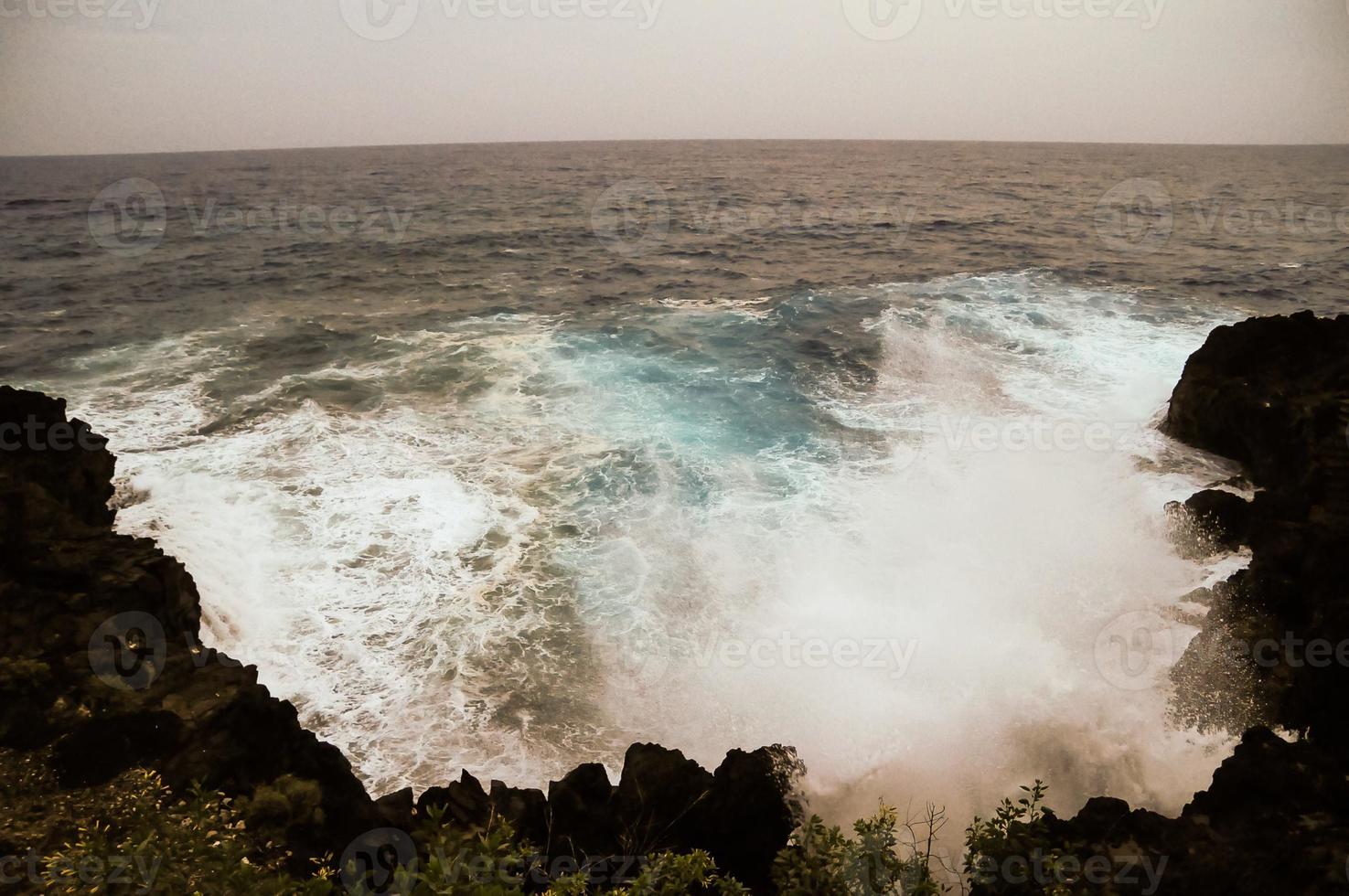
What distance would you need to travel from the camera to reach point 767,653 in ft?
35.2

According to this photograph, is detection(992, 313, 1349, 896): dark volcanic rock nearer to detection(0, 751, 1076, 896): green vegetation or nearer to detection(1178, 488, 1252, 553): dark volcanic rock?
detection(1178, 488, 1252, 553): dark volcanic rock

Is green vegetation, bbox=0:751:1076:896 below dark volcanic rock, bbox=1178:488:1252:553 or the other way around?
below

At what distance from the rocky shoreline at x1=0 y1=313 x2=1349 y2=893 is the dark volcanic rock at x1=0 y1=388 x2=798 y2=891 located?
0.06 feet

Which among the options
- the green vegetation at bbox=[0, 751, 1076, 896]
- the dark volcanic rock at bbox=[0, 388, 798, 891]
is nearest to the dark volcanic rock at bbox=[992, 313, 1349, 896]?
the green vegetation at bbox=[0, 751, 1076, 896]

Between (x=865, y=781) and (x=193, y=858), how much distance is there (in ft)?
23.3

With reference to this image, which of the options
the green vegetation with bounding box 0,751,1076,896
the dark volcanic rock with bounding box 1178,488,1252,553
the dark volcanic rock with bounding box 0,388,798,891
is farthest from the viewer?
the dark volcanic rock with bounding box 1178,488,1252,553

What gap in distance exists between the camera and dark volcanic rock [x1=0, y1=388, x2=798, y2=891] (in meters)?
6.73

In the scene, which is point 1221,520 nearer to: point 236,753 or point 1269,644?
point 1269,644

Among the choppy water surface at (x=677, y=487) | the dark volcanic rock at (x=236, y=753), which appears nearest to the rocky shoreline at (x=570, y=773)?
the dark volcanic rock at (x=236, y=753)

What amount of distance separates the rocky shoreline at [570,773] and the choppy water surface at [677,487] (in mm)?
1397

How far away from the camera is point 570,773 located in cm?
721

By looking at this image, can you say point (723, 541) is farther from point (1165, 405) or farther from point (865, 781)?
point (1165, 405)

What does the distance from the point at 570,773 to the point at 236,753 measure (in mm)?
3308

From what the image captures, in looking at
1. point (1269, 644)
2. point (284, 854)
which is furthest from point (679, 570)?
point (1269, 644)
